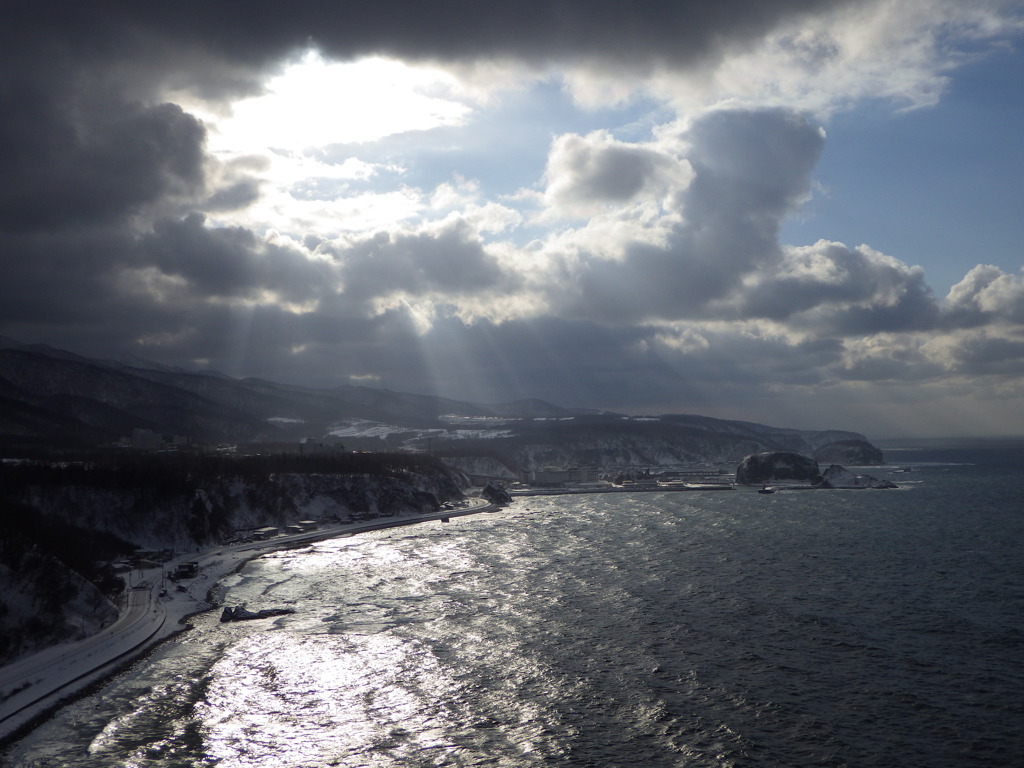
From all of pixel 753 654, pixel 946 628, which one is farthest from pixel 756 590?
pixel 753 654

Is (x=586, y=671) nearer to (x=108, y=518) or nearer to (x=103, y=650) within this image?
(x=103, y=650)

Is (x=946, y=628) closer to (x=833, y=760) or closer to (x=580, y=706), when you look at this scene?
(x=833, y=760)

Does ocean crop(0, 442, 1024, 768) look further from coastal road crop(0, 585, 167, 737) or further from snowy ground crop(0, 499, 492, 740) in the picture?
coastal road crop(0, 585, 167, 737)

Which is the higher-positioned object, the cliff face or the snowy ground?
the cliff face

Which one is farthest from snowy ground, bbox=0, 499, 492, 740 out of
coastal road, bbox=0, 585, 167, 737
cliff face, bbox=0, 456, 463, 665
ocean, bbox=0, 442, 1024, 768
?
ocean, bbox=0, 442, 1024, 768

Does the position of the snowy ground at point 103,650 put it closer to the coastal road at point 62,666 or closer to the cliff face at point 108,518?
the coastal road at point 62,666

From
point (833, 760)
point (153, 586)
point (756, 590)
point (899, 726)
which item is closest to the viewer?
point (833, 760)

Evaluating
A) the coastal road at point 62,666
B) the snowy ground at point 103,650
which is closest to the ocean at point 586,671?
the snowy ground at point 103,650
